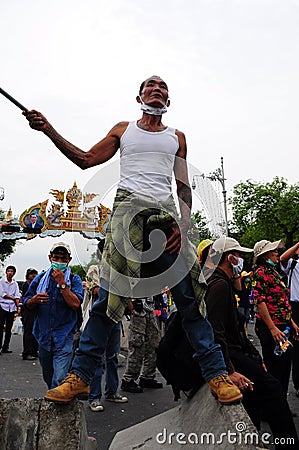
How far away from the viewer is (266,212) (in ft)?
127

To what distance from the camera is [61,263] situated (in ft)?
15.3

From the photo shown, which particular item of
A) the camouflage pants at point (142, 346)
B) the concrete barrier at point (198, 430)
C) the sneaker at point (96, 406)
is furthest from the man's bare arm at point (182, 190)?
the camouflage pants at point (142, 346)

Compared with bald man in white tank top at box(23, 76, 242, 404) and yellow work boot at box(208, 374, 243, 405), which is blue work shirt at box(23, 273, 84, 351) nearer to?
bald man in white tank top at box(23, 76, 242, 404)

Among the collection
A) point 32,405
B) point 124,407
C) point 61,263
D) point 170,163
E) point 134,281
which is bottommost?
point 124,407

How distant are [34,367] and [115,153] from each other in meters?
6.41

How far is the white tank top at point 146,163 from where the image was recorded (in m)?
3.09

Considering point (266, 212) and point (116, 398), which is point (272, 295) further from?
point (266, 212)

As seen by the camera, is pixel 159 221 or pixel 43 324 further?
pixel 43 324

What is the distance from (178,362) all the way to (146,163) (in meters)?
1.46

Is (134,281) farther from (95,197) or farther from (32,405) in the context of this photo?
(32,405)

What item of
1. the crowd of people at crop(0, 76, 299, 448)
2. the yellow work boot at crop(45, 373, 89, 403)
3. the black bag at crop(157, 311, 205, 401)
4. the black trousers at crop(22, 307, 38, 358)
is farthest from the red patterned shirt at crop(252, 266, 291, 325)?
the black trousers at crop(22, 307, 38, 358)

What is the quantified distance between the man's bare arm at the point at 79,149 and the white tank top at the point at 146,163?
0.10 m

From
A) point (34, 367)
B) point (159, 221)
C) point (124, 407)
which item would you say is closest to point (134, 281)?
point (159, 221)

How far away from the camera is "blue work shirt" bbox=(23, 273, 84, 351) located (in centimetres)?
447
